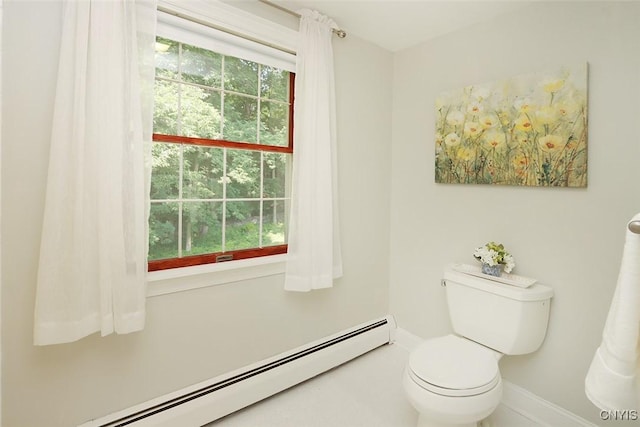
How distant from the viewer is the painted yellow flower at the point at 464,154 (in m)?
2.14

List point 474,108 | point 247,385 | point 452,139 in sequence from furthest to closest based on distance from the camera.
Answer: point 452,139, point 474,108, point 247,385

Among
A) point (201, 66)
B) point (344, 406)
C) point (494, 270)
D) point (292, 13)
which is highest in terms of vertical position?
point (292, 13)

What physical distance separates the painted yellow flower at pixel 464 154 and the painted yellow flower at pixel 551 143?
1.29ft

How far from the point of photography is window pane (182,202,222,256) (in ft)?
5.83

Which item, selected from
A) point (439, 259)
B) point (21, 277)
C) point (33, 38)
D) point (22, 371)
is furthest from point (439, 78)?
point (22, 371)

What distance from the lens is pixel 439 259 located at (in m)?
2.35

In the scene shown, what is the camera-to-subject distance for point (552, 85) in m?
1.77

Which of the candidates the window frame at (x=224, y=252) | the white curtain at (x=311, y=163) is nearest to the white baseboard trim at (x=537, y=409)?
the white curtain at (x=311, y=163)

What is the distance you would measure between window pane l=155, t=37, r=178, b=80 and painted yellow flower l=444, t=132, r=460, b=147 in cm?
171

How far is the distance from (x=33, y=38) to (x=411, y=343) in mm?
2787

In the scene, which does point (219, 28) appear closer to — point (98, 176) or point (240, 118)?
point (240, 118)

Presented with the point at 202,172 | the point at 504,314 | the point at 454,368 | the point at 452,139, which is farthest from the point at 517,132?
the point at 202,172

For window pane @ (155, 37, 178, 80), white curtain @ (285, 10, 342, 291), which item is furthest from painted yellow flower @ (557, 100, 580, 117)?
window pane @ (155, 37, 178, 80)

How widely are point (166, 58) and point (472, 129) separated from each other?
6.00ft
